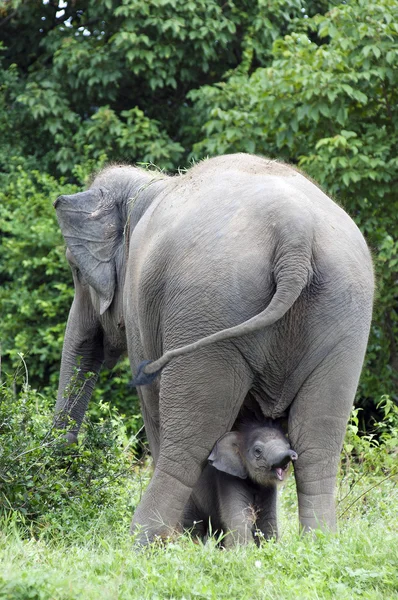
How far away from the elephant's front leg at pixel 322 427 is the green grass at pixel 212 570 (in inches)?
5.9

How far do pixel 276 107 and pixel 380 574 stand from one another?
735 centimetres

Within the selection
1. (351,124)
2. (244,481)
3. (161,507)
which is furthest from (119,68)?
(161,507)

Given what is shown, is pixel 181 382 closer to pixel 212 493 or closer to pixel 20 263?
pixel 212 493

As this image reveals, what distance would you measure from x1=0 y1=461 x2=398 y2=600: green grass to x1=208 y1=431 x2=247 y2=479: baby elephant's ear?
0.39 metres

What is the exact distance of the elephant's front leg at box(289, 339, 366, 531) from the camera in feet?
15.5

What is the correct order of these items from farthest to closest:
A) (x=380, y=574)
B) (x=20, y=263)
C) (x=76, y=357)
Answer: (x=20, y=263), (x=76, y=357), (x=380, y=574)

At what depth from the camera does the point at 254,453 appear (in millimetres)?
5004

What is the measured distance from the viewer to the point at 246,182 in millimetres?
4949

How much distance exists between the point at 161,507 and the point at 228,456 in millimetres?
386

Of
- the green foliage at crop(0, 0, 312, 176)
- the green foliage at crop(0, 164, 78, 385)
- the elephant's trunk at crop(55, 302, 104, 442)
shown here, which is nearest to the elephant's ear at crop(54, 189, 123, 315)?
the elephant's trunk at crop(55, 302, 104, 442)

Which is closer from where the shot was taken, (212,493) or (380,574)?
(380,574)

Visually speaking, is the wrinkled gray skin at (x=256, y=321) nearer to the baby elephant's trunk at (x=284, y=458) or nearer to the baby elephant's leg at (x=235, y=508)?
the baby elephant's trunk at (x=284, y=458)

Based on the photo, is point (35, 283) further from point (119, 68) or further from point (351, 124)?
point (351, 124)

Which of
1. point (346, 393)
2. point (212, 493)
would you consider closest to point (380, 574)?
point (346, 393)
